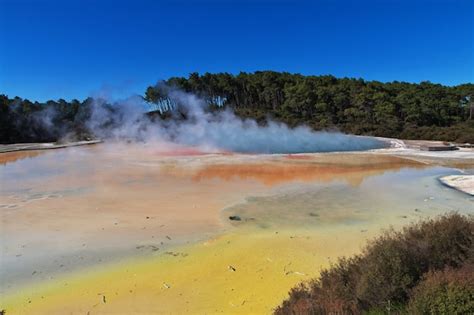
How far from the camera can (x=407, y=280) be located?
3391 mm

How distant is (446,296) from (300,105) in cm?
4683

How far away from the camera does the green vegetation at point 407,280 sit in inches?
109

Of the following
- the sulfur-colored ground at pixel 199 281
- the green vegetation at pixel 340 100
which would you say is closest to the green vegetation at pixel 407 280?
the sulfur-colored ground at pixel 199 281

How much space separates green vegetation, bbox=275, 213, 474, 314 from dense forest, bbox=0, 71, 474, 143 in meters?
35.2

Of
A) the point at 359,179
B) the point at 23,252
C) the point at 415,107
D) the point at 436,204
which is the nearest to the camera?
the point at 23,252

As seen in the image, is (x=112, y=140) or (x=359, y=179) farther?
(x=112, y=140)

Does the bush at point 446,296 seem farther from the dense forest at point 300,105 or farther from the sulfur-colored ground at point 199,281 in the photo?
the dense forest at point 300,105

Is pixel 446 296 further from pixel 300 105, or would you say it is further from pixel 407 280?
pixel 300 105

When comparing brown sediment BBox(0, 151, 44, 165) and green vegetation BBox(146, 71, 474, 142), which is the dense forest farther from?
brown sediment BBox(0, 151, 44, 165)

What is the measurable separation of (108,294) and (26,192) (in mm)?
8711

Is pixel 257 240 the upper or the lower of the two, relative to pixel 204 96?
lower

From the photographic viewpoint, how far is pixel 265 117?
43.3 meters

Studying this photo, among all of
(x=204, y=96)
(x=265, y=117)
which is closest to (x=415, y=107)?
(x=265, y=117)

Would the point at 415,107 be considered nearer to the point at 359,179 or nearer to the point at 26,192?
the point at 359,179
